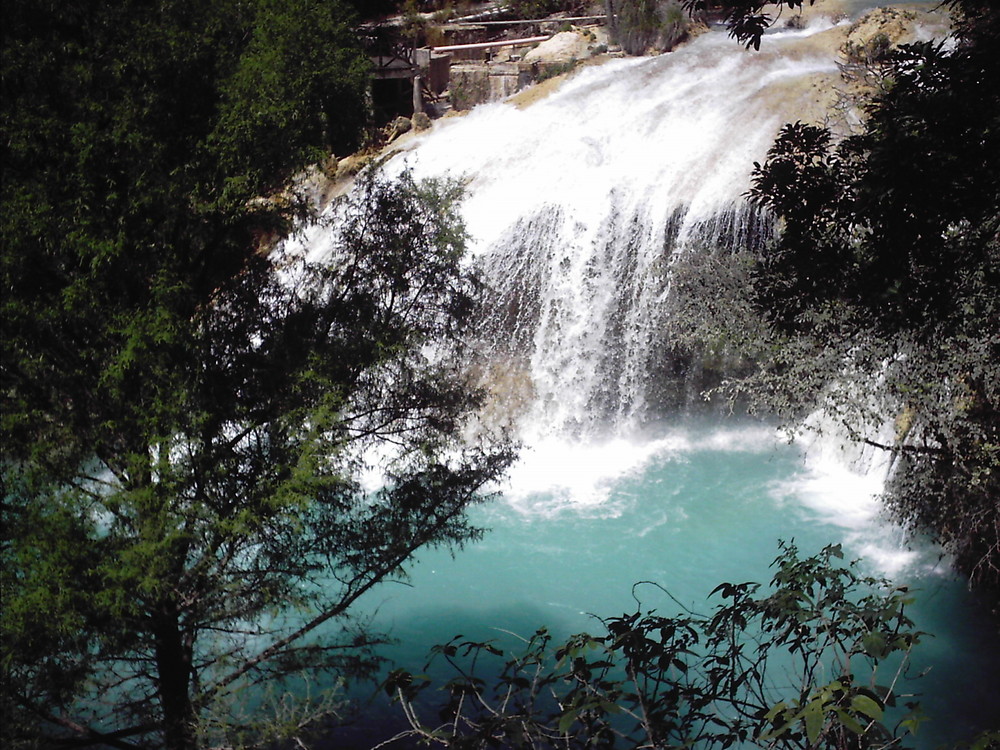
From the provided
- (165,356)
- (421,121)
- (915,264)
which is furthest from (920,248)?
(421,121)

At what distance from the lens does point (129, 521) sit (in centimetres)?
612

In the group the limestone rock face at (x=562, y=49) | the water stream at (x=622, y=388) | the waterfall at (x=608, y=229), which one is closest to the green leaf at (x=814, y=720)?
the water stream at (x=622, y=388)

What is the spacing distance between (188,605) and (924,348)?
6.13 m

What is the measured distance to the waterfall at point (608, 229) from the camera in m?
13.6

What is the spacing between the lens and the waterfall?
13.6 metres

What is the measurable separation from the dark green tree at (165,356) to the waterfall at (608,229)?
6.09 m

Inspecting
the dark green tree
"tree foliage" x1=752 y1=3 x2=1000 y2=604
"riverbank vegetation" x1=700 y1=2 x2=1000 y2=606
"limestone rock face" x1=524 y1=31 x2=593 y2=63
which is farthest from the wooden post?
"tree foliage" x1=752 y1=3 x2=1000 y2=604

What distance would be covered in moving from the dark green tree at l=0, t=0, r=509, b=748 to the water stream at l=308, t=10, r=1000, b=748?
3192mm

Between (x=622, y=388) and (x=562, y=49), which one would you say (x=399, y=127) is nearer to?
(x=562, y=49)

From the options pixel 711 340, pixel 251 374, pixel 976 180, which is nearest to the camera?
pixel 976 180

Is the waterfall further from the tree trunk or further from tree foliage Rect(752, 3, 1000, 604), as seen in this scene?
the tree trunk

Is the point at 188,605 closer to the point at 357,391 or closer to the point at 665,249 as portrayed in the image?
the point at 357,391

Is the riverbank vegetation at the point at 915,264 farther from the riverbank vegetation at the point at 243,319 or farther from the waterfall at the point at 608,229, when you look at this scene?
the waterfall at the point at 608,229

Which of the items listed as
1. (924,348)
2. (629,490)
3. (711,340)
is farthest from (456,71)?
(924,348)
